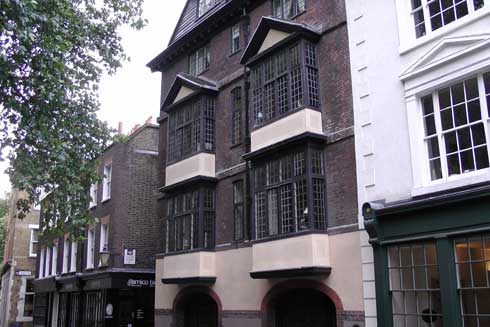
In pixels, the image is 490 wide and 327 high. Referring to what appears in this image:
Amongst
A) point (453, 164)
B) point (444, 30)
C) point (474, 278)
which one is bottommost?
point (474, 278)

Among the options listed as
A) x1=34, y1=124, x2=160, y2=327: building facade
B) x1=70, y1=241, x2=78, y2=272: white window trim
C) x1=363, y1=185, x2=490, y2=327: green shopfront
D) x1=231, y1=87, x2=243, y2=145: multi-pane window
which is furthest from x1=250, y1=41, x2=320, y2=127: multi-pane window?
x1=70, y1=241, x2=78, y2=272: white window trim

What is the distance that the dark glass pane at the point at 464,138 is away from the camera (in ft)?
36.3

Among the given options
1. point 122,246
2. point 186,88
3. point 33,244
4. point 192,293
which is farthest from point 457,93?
point 33,244

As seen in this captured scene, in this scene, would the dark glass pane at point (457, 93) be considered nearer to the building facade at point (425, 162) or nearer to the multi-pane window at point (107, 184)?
the building facade at point (425, 162)

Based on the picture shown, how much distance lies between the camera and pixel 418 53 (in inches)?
485

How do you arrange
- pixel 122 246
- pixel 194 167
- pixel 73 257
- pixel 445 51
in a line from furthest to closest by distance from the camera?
pixel 73 257
pixel 122 246
pixel 194 167
pixel 445 51

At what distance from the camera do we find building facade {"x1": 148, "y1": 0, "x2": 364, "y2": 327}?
14.0 metres

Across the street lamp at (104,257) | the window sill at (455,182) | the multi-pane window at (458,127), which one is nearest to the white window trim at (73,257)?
the street lamp at (104,257)

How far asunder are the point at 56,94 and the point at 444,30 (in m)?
10.1

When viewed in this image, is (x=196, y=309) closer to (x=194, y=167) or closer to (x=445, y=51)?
(x=194, y=167)

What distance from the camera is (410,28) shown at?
1276cm

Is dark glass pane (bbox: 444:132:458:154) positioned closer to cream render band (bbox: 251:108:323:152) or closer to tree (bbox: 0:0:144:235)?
cream render band (bbox: 251:108:323:152)

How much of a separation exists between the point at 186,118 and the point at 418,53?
1000 centimetres

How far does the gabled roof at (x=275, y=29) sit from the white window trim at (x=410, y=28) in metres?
2.94
